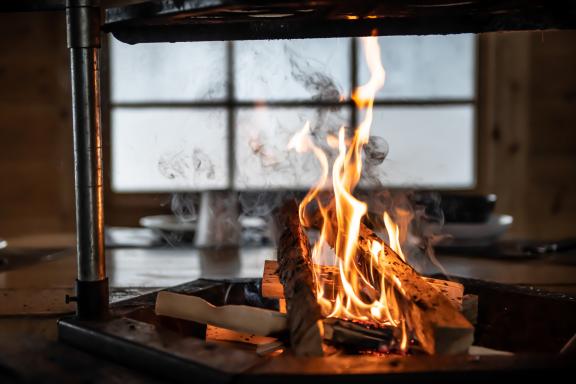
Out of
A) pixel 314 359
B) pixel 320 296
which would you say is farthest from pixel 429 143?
pixel 314 359

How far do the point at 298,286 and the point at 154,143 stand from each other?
291 centimetres

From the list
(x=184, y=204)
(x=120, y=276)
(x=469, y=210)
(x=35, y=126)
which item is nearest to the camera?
(x=120, y=276)

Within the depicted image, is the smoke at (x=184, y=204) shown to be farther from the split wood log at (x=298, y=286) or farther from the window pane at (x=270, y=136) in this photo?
the split wood log at (x=298, y=286)

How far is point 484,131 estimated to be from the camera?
380cm

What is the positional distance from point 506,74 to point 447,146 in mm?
517

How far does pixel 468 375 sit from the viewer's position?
83cm

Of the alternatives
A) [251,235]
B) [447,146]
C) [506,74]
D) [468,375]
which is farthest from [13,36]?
[468,375]

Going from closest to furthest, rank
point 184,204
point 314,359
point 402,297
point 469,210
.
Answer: point 314,359, point 402,297, point 469,210, point 184,204

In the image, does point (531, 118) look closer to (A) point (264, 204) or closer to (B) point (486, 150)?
(B) point (486, 150)

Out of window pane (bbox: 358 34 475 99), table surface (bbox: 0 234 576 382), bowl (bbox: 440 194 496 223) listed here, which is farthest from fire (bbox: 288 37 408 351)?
window pane (bbox: 358 34 475 99)

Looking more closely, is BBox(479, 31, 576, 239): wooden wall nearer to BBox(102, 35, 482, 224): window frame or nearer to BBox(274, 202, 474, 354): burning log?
BBox(102, 35, 482, 224): window frame

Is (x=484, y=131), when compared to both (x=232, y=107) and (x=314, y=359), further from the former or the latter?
(x=314, y=359)

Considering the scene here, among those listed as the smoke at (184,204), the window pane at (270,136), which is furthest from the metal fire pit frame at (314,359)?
the window pane at (270,136)

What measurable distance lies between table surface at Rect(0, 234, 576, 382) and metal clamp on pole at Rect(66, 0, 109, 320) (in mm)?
106
